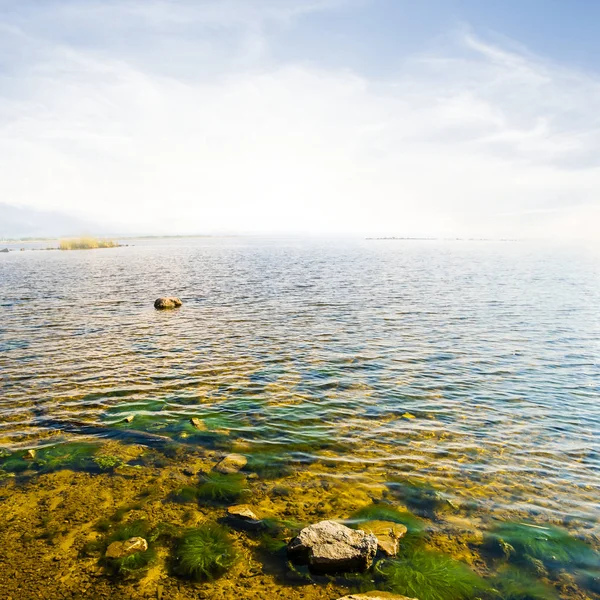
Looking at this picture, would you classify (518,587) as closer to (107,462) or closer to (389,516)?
(389,516)

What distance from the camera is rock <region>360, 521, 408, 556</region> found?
8.06 m

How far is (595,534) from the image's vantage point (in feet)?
29.2

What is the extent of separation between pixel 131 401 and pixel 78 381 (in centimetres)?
391

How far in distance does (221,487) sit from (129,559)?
113 inches

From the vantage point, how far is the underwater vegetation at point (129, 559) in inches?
288

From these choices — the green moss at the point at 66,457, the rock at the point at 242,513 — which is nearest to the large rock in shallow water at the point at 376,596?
the rock at the point at 242,513

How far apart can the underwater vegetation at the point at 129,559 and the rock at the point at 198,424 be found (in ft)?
16.1

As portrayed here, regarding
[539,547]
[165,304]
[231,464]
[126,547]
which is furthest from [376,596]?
[165,304]

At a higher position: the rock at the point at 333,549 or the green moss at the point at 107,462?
the rock at the point at 333,549

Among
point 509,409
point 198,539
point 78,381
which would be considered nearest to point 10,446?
point 78,381

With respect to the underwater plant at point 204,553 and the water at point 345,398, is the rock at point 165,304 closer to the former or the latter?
the water at point 345,398

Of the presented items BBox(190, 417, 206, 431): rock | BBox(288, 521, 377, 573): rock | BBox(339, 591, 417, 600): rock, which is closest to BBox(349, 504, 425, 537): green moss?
BBox(288, 521, 377, 573): rock

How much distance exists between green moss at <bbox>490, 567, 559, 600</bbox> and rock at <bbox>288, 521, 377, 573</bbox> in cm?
244

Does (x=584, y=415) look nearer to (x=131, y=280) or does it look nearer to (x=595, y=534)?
(x=595, y=534)
